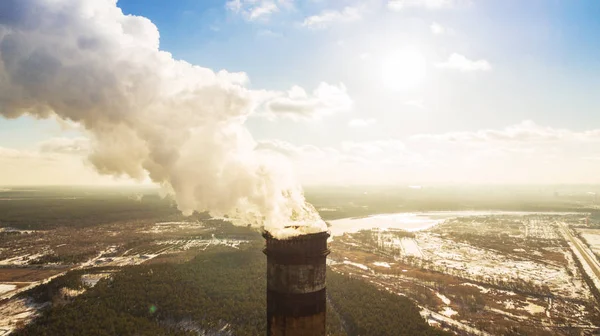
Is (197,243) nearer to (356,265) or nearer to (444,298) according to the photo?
(356,265)

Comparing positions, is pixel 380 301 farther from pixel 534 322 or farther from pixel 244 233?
pixel 244 233

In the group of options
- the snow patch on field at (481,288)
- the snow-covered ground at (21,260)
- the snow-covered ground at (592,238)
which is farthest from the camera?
the snow-covered ground at (592,238)

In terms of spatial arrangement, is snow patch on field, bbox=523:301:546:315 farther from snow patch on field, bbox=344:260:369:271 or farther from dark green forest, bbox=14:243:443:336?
snow patch on field, bbox=344:260:369:271

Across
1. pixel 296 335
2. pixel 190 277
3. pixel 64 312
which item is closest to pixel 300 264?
pixel 296 335

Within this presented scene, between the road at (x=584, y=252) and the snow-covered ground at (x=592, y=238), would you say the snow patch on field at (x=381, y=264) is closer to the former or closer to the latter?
→ the road at (x=584, y=252)

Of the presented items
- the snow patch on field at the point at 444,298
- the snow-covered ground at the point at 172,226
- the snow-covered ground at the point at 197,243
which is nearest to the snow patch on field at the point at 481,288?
the snow patch on field at the point at 444,298
